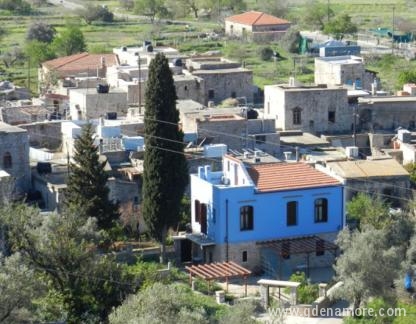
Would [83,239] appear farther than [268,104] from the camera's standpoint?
No

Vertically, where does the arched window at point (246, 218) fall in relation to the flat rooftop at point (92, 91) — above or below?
below

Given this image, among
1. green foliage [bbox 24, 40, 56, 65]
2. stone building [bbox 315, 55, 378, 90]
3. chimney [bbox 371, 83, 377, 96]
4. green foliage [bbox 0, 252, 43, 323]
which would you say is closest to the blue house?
green foliage [bbox 0, 252, 43, 323]

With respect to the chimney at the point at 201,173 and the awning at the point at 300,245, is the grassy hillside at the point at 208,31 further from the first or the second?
the awning at the point at 300,245

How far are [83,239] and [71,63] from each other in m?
36.9

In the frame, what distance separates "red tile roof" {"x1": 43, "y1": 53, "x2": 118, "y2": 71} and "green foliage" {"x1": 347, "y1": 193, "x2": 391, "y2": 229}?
28904 millimetres

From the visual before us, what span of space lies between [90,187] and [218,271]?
5677 mm

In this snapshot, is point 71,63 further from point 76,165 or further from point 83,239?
point 83,239

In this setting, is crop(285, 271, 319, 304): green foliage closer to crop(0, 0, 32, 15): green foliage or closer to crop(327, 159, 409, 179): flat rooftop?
crop(327, 159, 409, 179): flat rooftop

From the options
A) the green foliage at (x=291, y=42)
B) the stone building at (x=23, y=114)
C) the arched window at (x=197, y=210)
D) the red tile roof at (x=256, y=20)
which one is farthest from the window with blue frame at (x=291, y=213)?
the red tile roof at (x=256, y=20)

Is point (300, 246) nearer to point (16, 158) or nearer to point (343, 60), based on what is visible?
point (16, 158)

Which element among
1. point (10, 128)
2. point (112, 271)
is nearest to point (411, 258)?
point (112, 271)

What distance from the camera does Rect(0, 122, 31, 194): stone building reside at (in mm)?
47812

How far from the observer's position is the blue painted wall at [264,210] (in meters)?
43.1

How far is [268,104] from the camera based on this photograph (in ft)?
202
